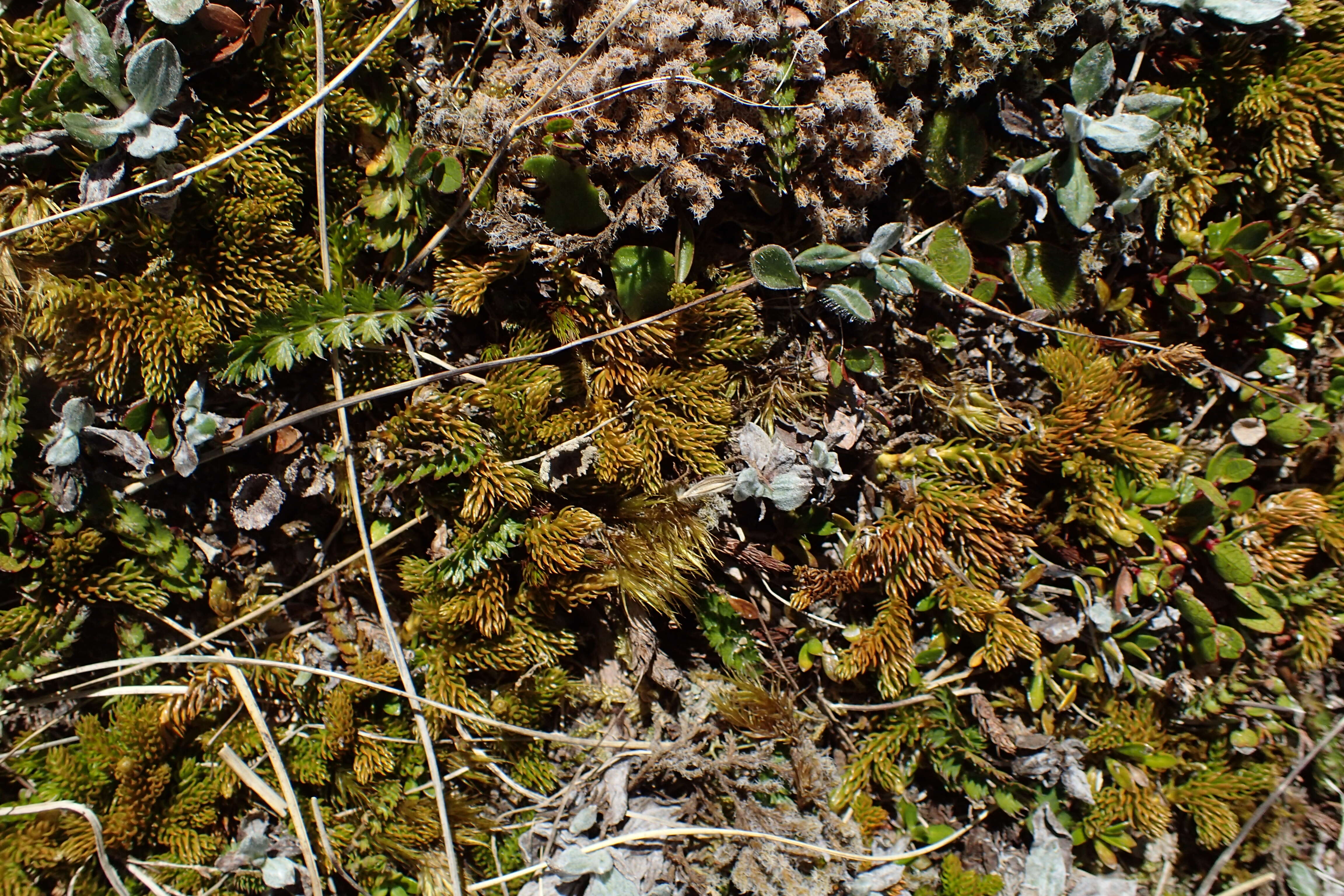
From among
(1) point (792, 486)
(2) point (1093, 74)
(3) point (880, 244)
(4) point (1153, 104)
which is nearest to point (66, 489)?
(1) point (792, 486)

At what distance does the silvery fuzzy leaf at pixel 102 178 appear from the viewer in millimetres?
2248

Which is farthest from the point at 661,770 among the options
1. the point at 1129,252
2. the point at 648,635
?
the point at 1129,252

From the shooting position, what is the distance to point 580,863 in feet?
8.39

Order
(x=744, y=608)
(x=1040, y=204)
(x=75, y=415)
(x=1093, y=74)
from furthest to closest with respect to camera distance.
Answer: (x=744, y=608)
(x=1040, y=204)
(x=1093, y=74)
(x=75, y=415)

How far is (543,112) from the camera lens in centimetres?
244

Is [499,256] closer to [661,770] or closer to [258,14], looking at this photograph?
[258,14]

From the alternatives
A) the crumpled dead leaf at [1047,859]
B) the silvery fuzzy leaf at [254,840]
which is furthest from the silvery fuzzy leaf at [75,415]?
the crumpled dead leaf at [1047,859]

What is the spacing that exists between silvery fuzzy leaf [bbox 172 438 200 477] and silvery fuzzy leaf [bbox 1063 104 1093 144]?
3012 millimetres

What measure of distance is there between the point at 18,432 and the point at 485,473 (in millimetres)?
1377

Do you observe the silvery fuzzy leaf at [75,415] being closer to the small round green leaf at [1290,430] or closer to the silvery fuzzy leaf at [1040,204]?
the silvery fuzzy leaf at [1040,204]

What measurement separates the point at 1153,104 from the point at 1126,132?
154 mm

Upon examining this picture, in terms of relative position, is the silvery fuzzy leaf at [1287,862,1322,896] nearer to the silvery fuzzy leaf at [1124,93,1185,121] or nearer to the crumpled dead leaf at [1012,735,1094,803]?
the crumpled dead leaf at [1012,735,1094,803]

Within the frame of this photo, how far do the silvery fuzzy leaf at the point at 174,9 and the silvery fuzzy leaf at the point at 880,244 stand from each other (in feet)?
7.00

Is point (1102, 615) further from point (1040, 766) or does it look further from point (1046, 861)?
point (1046, 861)
